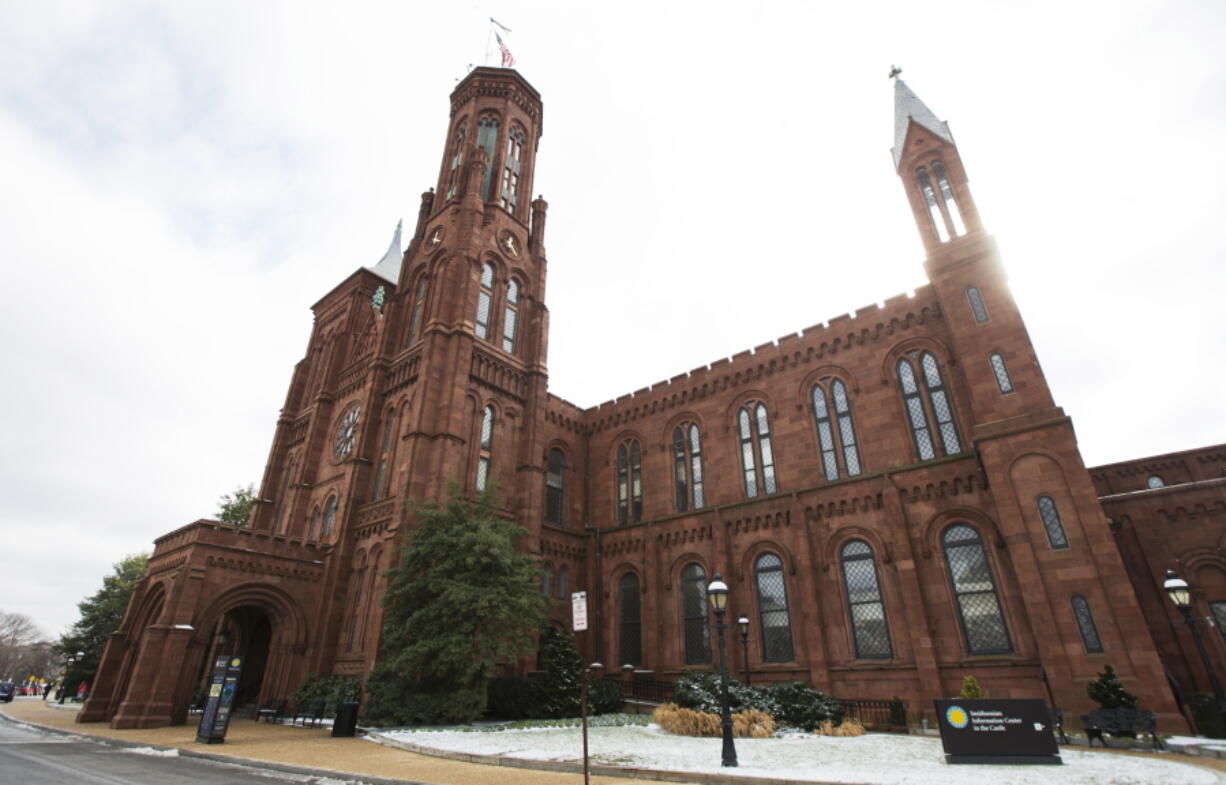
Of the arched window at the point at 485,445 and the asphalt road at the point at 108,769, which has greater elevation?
the arched window at the point at 485,445

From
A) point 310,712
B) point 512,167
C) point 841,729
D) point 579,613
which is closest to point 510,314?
point 512,167

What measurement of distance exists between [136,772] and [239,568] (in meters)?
13.6

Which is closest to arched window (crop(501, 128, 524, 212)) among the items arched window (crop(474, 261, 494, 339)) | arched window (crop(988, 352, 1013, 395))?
arched window (crop(474, 261, 494, 339))

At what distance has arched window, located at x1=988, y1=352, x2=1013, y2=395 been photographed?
18.5m

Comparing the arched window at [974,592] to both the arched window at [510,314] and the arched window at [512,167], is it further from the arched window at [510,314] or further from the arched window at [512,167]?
the arched window at [512,167]

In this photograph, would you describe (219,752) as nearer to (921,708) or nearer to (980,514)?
(921,708)

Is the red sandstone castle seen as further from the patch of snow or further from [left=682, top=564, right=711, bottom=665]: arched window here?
the patch of snow

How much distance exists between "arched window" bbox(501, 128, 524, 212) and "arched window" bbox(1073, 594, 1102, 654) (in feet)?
100

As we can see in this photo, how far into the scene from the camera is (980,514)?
1867 centimetres

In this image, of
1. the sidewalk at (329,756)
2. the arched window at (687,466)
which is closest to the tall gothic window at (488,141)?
the arched window at (687,466)

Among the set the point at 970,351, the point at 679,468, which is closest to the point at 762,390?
the point at 679,468

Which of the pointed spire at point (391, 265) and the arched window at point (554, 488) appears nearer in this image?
the arched window at point (554, 488)

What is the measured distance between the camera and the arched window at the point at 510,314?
3072 centimetres

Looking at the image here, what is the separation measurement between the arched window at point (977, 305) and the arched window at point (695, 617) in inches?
543
